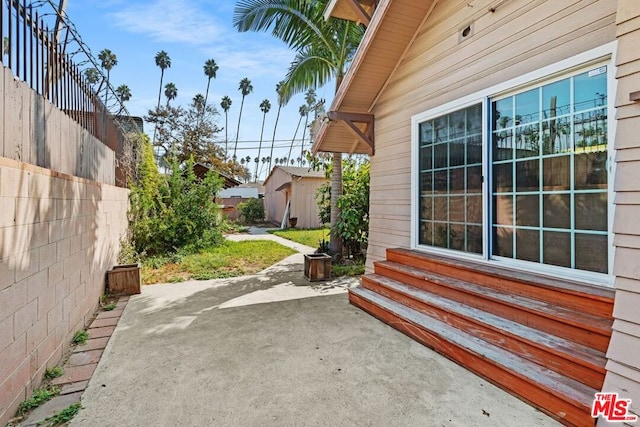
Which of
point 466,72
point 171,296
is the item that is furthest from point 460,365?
point 171,296

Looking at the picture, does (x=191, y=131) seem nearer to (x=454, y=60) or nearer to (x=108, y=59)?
(x=108, y=59)

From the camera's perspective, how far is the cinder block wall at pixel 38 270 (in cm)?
196

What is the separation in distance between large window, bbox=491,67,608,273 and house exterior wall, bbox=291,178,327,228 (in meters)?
13.8

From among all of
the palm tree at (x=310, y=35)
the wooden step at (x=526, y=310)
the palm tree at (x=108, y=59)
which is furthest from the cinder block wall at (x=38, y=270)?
the palm tree at (x=108, y=59)

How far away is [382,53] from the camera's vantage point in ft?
15.1

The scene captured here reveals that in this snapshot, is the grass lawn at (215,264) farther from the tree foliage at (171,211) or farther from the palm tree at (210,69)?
the palm tree at (210,69)

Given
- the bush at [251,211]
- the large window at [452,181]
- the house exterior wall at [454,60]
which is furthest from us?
the bush at [251,211]

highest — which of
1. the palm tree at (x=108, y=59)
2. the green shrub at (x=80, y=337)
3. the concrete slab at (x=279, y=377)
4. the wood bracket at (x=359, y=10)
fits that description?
the palm tree at (x=108, y=59)

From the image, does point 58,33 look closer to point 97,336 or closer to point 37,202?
point 37,202

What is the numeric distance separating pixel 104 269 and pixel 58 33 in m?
3.11

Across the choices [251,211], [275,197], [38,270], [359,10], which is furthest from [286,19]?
[251,211]

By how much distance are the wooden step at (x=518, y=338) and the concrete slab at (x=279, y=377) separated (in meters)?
0.35

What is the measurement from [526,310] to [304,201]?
14.9m

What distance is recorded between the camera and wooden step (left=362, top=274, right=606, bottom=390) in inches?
80.6
